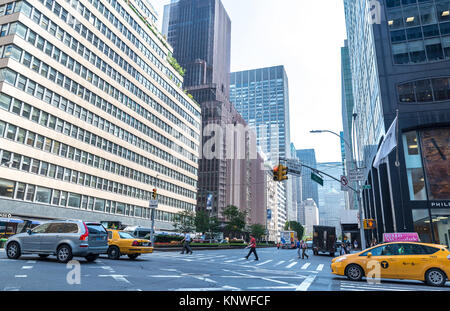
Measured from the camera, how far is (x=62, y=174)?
39875 millimetres

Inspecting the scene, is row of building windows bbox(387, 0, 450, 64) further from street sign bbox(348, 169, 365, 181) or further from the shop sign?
the shop sign

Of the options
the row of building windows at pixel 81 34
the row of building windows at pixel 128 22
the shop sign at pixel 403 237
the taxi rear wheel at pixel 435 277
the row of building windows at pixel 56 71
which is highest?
the row of building windows at pixel 128 22

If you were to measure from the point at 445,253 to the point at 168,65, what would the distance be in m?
65.3

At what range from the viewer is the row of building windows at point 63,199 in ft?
109

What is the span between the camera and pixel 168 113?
65.6 meters

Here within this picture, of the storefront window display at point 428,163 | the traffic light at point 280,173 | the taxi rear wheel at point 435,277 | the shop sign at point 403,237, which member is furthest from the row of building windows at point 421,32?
the taxi rear wheel at point 435,277

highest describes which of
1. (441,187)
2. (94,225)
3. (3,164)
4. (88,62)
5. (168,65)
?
(168,65)

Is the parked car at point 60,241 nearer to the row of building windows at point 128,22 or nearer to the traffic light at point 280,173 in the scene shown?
the traffic light at point 280,173

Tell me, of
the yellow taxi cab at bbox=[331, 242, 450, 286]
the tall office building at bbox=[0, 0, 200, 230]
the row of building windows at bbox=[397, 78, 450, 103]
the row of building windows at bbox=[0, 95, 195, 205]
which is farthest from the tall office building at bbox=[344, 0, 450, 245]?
the row of building windows at bbox=[0, 95, 195, 205]

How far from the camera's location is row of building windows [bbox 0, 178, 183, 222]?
3338 cm

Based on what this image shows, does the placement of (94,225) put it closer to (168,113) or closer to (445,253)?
(445,253)

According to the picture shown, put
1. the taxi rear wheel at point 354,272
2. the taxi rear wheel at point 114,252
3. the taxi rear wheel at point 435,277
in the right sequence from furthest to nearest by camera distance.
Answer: the taxi rear wheel at point 114,252
the taxi rear wheel at point 354,272
the taxi rear wheel at point 435,277

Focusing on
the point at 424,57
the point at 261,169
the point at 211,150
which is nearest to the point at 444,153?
the point at 424,57

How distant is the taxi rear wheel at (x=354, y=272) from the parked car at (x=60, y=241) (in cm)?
1021
